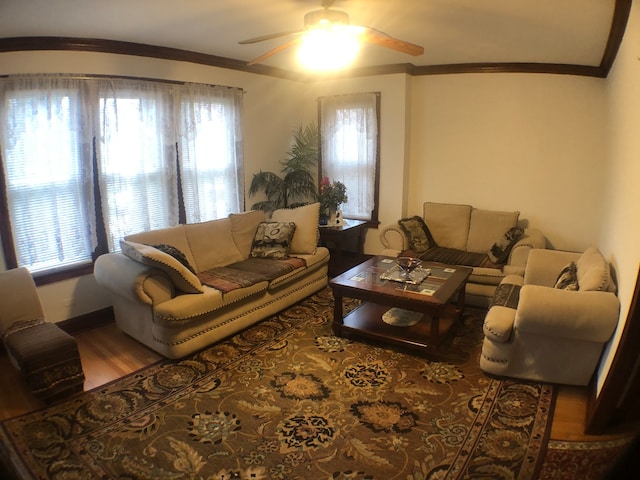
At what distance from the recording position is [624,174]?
118 inches

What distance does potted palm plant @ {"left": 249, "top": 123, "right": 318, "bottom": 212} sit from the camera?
5430 mm

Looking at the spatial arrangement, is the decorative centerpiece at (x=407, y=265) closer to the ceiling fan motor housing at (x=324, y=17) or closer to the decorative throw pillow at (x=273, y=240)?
the decorative throw pillow at (x=273, y=240)

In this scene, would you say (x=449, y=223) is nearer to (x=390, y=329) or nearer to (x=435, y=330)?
(x=390, y=329)

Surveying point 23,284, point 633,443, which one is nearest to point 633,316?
point 633,443

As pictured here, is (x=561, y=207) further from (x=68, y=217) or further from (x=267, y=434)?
(x=68, y=217)

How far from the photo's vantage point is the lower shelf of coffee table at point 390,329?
3301mm

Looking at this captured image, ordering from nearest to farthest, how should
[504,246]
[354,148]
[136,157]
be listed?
[136,157]
[504,246]
[354,148]

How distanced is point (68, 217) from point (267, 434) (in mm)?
2654

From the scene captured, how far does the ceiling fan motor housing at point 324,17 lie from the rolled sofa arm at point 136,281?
2118mm

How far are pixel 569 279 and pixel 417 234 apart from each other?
74.7 inches

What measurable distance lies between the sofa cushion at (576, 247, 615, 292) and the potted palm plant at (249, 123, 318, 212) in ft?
11.2

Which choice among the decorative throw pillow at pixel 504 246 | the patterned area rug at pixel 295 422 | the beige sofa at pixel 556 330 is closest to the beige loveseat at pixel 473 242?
the decorative throw pillow at pixel 504 246

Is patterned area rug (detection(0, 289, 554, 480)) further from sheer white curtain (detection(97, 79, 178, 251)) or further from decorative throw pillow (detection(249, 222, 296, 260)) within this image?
sheer white curtain (detection(97, 79, 178, 251))

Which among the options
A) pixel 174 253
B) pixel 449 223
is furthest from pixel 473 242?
pixel 174 253
